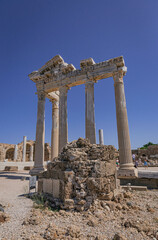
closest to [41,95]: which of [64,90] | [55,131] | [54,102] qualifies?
[54,102]

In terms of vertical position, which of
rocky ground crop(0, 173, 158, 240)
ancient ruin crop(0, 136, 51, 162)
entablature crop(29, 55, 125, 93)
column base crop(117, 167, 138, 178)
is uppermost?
entablature crop(29, 55, 125, 93)

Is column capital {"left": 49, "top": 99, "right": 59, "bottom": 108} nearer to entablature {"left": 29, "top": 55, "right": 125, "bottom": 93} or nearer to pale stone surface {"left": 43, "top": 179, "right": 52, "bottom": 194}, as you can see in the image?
entablature {"left": 29, "top": 55, "right": 125, "bottom": 93}

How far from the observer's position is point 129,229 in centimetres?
310

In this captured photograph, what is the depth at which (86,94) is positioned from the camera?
40.0 feet

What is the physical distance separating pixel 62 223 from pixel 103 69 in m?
11.0

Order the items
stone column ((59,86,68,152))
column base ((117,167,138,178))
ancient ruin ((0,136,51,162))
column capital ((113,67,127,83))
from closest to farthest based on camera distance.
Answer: column base ((117,167,138,178)), column capital ((113,67,127,83)), stone column ((59,86,68,152)), ancient ruin ((0,136,51,162))

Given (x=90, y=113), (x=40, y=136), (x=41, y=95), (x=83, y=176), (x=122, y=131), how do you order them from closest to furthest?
(x=83, y=176) < (x=122, y=131) < (x=90, y=113) < (x=40, y=136) < (x=41, y=95)

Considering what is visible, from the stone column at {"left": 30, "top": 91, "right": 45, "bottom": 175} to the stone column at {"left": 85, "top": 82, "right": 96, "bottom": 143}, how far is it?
15.2 ft

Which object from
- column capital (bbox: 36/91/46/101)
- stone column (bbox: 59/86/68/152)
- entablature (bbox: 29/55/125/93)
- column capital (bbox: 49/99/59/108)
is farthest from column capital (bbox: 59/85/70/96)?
column capital (bbox: 49/99/59/108)

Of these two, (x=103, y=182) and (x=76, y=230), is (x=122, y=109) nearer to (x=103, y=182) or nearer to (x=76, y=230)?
(x=103, y=182)

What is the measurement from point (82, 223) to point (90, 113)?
348 inches

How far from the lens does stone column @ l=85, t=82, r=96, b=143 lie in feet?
36.7

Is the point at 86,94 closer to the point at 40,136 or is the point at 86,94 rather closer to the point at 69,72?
the point at 69,72

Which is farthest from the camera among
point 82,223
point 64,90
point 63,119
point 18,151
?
point 18,151
